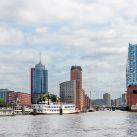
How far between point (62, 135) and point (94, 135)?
5442 mm

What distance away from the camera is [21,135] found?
268 ft

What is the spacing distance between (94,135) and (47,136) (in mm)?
8191

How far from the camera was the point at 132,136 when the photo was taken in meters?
78.4

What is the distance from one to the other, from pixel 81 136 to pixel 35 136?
7.61 m

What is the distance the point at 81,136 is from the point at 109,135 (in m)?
4.85

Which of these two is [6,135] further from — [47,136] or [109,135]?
[109,135]

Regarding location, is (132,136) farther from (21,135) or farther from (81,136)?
(21,135)

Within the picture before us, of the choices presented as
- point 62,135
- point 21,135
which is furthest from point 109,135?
point 21,135

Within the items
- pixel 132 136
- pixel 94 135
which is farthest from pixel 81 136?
pixel 132 136

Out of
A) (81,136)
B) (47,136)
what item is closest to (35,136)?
(47,136)

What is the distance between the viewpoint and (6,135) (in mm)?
81625

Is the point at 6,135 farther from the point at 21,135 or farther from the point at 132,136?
the point at 132,136

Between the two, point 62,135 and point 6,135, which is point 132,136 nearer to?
point 62,135

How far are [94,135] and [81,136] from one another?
320 centimetres
